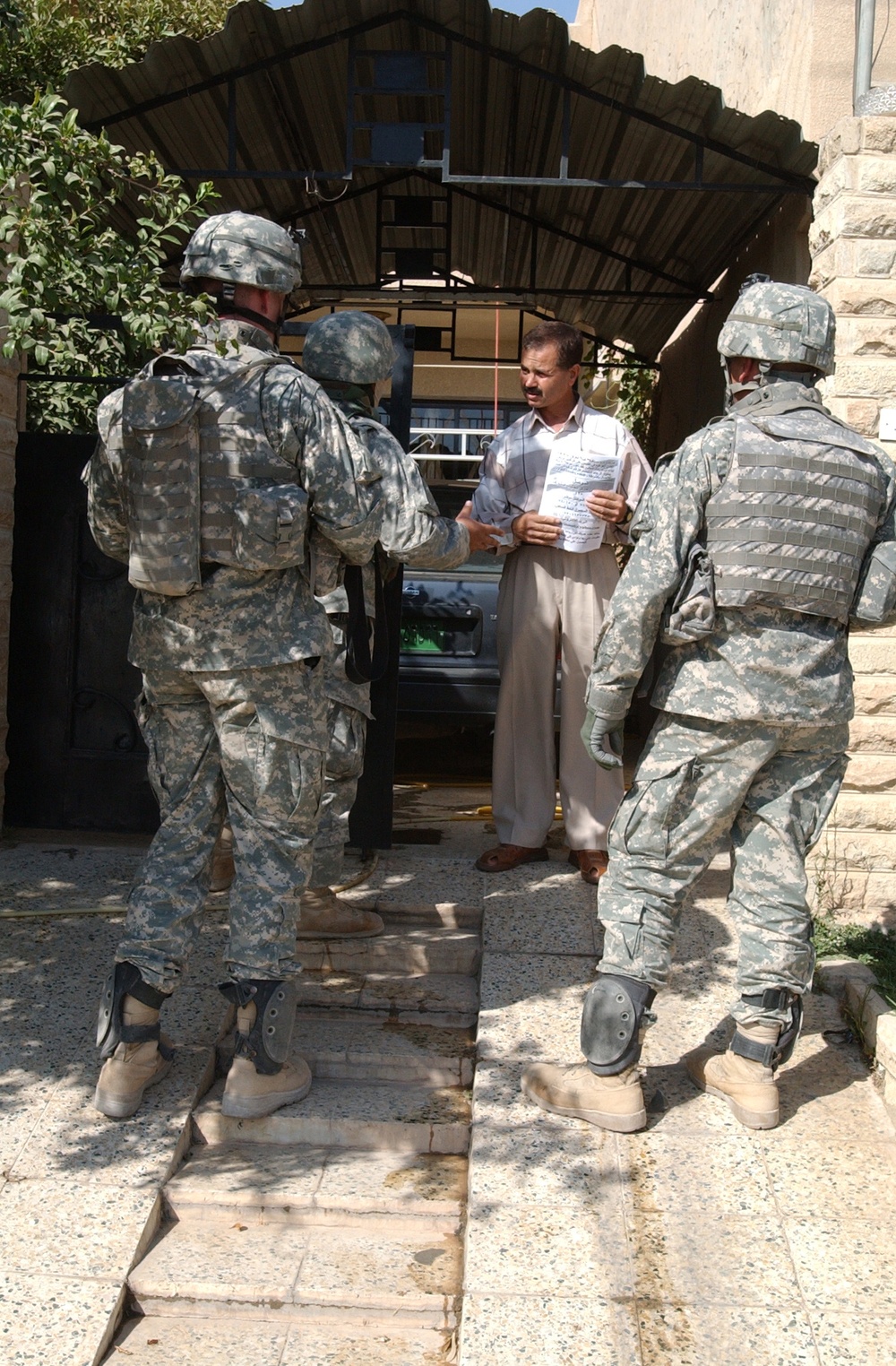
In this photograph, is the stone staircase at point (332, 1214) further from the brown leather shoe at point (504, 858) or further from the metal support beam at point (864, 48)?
the metal support beam at point (864, 48)

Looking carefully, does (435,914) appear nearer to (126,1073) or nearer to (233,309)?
(126,1073)

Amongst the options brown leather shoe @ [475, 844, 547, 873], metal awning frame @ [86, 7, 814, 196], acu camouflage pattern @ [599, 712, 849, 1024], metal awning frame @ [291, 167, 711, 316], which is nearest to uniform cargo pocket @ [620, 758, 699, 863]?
acu camouflage pattern @ [599, 712, 849, 1024]

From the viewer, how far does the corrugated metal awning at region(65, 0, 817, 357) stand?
17.9 ft

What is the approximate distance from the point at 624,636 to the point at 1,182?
186 cm

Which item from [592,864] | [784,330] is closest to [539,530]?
[592,864]

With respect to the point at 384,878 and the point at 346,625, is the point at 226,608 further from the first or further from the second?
the point at 384,878

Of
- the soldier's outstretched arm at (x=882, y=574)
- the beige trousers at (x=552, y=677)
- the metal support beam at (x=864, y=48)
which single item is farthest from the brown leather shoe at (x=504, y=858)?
the metal support beam at (x=864, y=48)

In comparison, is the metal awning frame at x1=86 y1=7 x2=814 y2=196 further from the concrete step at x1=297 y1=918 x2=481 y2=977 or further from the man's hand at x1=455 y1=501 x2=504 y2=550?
the concrete step at x1=297 y1=918 x2=481 y2=977

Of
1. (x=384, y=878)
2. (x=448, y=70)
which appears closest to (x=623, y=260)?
(x=448, y=70)

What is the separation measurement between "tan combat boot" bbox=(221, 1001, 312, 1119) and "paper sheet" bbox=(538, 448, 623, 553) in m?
2.18

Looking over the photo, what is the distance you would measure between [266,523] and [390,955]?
177 cm

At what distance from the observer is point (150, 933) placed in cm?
318

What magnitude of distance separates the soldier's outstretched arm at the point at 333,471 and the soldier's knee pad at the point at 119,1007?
1228 millimetres

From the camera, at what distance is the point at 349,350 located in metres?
4.03
